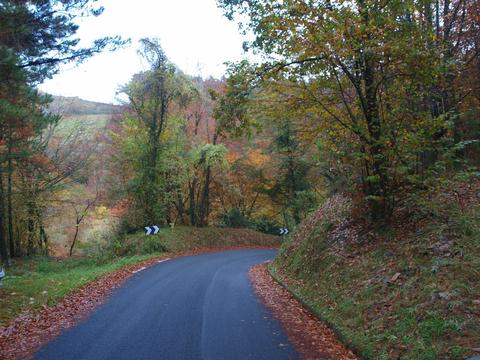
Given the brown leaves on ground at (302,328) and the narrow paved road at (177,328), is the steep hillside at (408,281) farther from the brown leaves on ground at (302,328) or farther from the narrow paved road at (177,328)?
the narrow paved road at (177,328)

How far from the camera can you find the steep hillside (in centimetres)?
589

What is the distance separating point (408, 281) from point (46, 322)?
7.27 m

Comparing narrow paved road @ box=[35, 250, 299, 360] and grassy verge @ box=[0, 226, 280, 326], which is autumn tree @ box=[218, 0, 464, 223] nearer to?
narrow paved road @ box=[35, 250, 299, 360]

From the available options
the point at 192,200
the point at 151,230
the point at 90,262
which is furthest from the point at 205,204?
the point at 90,262

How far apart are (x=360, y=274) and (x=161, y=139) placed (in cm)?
2083

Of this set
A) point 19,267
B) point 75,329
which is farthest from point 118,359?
point 19,267

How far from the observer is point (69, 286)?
12.6m

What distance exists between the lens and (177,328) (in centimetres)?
794

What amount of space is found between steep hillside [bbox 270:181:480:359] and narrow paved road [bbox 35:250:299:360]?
4.62ft

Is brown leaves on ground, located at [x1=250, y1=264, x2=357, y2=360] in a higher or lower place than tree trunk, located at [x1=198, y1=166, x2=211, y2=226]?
lower

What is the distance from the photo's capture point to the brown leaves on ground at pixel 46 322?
7118mm

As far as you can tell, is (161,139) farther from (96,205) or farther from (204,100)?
(96,205)

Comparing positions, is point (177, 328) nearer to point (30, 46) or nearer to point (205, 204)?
point (30, 46)

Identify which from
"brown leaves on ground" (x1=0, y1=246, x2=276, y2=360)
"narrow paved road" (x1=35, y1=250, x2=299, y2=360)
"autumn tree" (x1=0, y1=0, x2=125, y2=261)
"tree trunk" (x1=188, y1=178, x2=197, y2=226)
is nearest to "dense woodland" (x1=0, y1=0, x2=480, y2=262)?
"autumn tree" (x1=0, y1=0, x2=125, y2=261)
